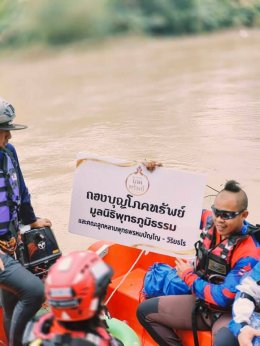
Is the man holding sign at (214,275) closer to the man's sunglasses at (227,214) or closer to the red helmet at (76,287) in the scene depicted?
the man's sunglasses at (227,214)

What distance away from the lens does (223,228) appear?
2.80 metres

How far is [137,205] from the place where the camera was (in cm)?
341

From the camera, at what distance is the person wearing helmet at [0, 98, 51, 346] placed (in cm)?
282

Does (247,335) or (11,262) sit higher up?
(11,262)

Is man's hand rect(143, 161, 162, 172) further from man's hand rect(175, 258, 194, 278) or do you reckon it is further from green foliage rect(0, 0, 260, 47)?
green foliage rect(0, 0, 260, 47)

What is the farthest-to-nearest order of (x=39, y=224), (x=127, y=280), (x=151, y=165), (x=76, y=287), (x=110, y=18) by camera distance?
(x=110, y=18)
(x=127, y=280)
(x=39, y=224)
(x=151, y=165)
(x=76, y=287)

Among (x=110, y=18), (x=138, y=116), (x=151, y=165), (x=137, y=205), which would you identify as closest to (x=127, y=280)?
(x=137, y=205)

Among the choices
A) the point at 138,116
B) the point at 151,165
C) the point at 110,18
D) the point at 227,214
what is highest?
the point at 110,18

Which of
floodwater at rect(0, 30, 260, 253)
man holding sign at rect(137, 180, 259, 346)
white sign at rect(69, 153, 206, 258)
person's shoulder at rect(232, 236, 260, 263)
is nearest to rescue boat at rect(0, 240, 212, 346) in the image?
white sign at rect(69, 153, 206, 258)

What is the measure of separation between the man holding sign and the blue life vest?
825mm

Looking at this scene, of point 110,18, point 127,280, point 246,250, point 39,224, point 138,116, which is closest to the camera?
point 246,250

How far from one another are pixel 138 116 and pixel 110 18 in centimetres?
1838

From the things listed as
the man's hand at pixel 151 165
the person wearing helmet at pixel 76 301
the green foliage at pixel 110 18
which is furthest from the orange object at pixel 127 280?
the green foliage at pixel 110 18

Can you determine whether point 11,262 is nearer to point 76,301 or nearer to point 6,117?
point 6,117
